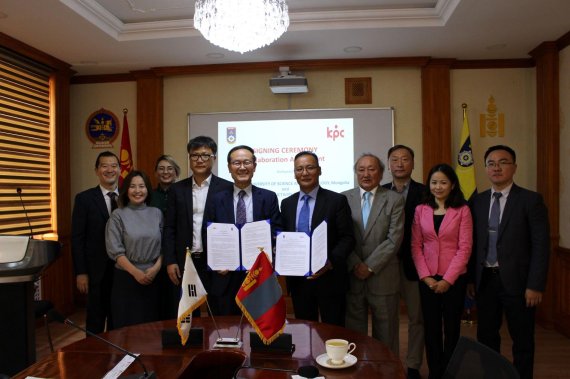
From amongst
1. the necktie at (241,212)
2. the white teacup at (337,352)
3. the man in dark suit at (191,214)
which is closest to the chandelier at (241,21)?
the man in dark suit at (191,214)

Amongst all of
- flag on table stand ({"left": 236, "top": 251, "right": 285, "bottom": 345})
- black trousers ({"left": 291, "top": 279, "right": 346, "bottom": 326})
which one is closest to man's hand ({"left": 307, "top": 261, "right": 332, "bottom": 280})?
black trousers ({"left": 291, "top": 279, "right": 346, "bottom": 326})

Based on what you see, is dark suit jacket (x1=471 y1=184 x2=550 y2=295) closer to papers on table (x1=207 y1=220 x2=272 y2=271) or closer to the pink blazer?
the pink blazer

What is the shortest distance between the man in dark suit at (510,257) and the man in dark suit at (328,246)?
85cm

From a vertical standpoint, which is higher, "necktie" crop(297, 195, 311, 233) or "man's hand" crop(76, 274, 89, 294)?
"necktie" crop(297, 195, 311, 233)

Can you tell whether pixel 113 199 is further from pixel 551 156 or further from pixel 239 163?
pixel 551 156

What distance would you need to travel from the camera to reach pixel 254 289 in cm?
187

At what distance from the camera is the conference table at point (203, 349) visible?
1584 mm

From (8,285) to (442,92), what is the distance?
451cm

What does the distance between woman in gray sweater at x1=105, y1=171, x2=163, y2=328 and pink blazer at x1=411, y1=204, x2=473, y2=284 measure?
173 cm

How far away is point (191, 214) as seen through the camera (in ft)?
9.73

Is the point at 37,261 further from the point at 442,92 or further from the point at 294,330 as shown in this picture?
the point at 442,92

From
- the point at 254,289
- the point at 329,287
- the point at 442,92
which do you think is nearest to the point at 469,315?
the point at 442,92

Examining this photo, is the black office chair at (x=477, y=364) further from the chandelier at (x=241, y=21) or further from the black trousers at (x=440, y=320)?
the chandelier at (x=241, y=21)

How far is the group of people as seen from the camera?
9.09 ft
